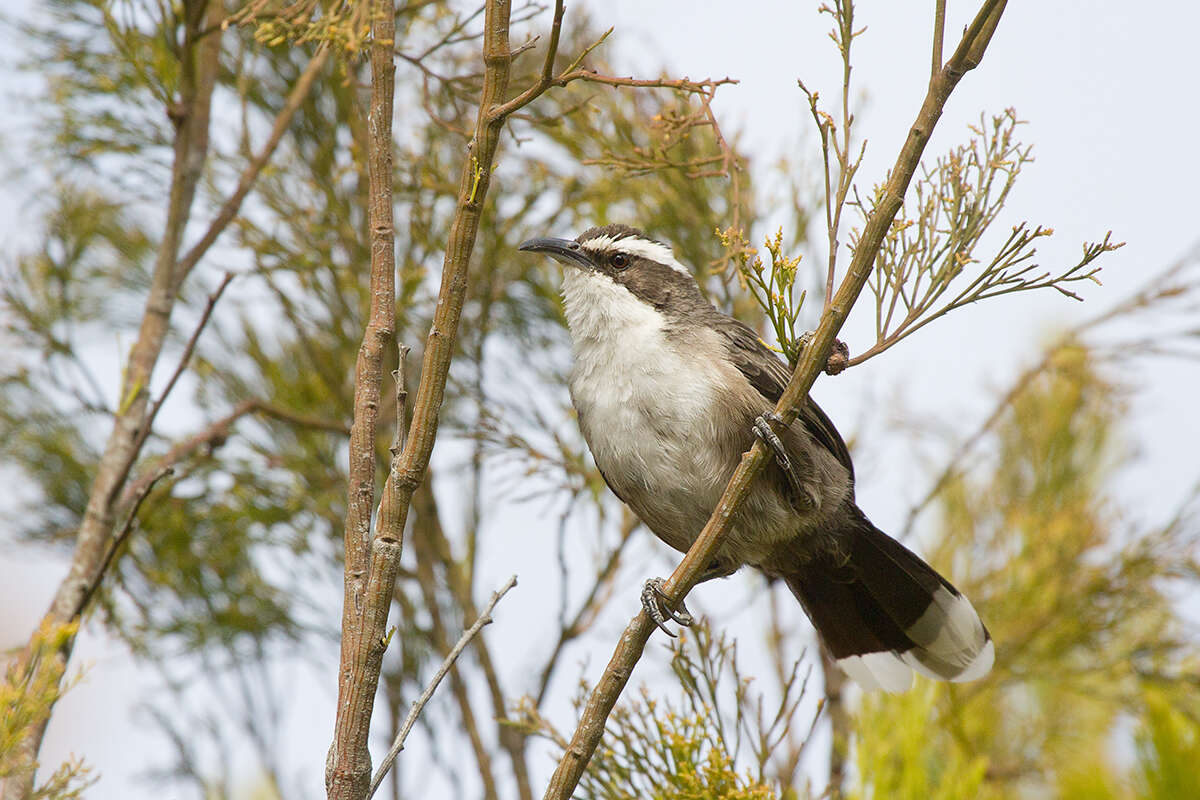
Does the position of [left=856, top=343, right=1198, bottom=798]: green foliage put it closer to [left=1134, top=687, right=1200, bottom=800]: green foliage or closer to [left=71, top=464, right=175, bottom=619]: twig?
[left=1134, top=687, right=1200, bottom=800]: green foliage

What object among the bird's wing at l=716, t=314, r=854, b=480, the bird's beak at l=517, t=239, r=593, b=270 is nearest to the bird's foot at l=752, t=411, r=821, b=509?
the bird's wing at l=716, t=314, r=854, b=480

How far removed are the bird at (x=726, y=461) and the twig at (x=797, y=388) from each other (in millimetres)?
635

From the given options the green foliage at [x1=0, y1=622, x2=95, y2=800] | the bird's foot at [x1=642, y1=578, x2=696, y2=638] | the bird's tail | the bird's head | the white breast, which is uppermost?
the bird's head

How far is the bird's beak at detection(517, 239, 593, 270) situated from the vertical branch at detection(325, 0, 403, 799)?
1.40 m

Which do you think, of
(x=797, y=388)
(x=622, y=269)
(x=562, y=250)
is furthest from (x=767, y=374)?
(x=797, y=388)

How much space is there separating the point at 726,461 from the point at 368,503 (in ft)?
4.81

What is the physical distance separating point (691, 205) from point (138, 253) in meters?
2.51

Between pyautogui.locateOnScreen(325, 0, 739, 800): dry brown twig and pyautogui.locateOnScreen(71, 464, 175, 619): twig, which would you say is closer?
pyautogui.locateOnScreen(325, 0, 739, 800): dry brown twig

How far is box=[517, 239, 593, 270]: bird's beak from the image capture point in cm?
375

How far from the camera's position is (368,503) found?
212 cm

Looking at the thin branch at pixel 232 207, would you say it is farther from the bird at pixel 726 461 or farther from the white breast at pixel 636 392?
the white breast at pixel 636 392

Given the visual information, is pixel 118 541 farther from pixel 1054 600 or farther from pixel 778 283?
pixel 1054 600

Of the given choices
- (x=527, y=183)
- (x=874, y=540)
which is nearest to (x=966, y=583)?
(x=874, y=540)

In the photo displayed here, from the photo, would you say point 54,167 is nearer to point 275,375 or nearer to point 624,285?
point 275,375
